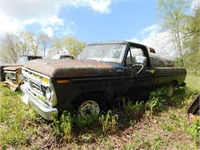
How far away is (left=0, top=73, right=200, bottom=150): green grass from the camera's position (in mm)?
3406

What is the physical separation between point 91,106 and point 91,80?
62cm

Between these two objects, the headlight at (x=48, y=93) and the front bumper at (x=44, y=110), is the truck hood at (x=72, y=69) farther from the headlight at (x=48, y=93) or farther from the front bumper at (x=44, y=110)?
the front bumper at (x=44, y=110)

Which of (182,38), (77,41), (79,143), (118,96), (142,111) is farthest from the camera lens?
(77,41)

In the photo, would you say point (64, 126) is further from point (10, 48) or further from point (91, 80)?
point (10, 48)

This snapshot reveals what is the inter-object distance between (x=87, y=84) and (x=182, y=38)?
22.8 m

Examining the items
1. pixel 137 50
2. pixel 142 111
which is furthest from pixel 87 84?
pixel 137 50

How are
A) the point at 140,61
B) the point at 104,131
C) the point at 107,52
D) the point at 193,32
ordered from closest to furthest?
the point at 104,131 < the point at 140,61 < the point at 107,52 < the point at 193,32

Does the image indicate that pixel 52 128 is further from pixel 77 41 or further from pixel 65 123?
pixel 77 41

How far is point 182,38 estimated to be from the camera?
2348 centimetres

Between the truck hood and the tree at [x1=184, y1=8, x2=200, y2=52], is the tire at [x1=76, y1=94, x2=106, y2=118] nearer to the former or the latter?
the truck hood

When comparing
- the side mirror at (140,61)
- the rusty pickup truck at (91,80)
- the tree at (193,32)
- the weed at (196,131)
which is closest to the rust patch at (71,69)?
the rusty pickup truck at (91,80)

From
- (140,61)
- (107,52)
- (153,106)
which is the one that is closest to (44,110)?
(107,52)

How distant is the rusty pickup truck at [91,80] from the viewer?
3.48 m

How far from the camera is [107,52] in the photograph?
4902mm
